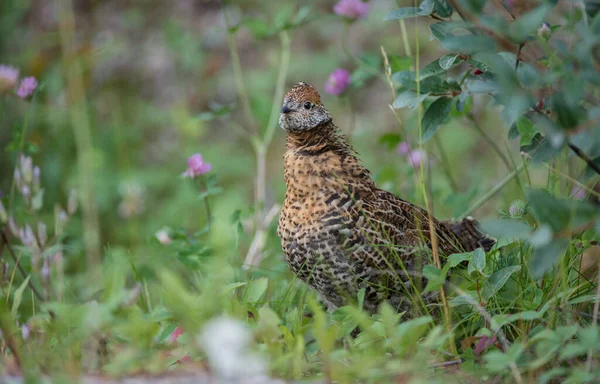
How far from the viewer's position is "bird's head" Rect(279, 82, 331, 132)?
295 cm

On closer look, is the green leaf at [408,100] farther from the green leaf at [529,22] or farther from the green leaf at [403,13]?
the green leaf at [529,22]

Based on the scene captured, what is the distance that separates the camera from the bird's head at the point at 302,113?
2953mm

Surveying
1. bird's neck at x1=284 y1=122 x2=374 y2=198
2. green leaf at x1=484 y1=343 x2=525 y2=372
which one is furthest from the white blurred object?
bird's neck at x1=284 y1=122 x2=374 y2=198

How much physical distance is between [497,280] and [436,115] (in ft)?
2.17

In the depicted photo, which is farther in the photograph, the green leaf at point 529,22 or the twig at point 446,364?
the twig at point 446,364

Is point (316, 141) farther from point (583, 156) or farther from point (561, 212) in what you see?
point (561, 212)

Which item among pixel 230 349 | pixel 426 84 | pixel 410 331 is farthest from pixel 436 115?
pixel 230 349

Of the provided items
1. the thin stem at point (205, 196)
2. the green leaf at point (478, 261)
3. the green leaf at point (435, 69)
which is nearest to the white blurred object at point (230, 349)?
the green leaf at point (478, 261)

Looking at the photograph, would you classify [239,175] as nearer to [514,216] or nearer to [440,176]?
[440,176]

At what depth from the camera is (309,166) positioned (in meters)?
2.91

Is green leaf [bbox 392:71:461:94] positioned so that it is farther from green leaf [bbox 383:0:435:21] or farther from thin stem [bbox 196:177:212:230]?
thin stem [bbox 196:177:212:230]

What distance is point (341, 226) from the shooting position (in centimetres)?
275

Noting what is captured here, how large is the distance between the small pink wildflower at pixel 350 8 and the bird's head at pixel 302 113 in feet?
2.33

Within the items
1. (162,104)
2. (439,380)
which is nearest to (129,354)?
(439,380)
